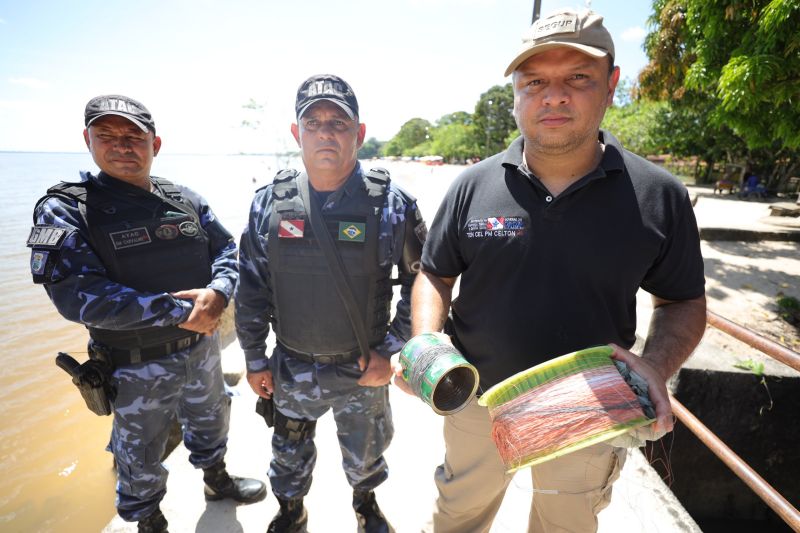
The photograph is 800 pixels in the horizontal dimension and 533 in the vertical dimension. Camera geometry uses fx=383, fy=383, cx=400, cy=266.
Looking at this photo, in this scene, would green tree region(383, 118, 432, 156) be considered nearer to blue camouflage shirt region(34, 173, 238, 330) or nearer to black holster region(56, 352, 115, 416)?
blue camouflage shirt region(34, 173, 238, 330)

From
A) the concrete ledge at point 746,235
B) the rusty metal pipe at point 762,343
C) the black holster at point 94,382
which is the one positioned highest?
the rusty metal pipe at point 762,343

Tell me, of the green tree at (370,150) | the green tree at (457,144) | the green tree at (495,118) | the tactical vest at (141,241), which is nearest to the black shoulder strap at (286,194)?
the tactical vest at (141,241)

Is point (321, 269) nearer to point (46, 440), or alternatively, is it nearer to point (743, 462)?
point (743, 462)

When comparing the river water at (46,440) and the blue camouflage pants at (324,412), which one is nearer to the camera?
the blue camouflage pants at (324,412)

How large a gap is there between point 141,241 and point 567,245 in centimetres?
233

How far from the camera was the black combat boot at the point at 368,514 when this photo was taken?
7.88 ft

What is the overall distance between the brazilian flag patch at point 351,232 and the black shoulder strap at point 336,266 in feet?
0.24

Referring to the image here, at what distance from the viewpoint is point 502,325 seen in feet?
5.46

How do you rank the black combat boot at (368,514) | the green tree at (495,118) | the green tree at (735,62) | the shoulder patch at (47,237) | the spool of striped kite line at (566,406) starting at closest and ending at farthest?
the spool of striped kite line at (566,406) < the shoulder patch at (47,237) < the black combat boot at (368,514) < the green tree at (735,62) < the green tree at (495,118)

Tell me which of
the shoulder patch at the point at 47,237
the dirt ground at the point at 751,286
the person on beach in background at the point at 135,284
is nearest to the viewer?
the shoulder patch at the point at 47,237

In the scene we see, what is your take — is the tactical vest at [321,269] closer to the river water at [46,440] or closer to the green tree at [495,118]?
the river water at [46,440]

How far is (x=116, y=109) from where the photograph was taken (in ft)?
7.13

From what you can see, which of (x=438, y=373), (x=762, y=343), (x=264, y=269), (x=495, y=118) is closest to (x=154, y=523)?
(x=264, y=269)

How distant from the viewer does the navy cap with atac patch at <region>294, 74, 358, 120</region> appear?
81.1 inches
